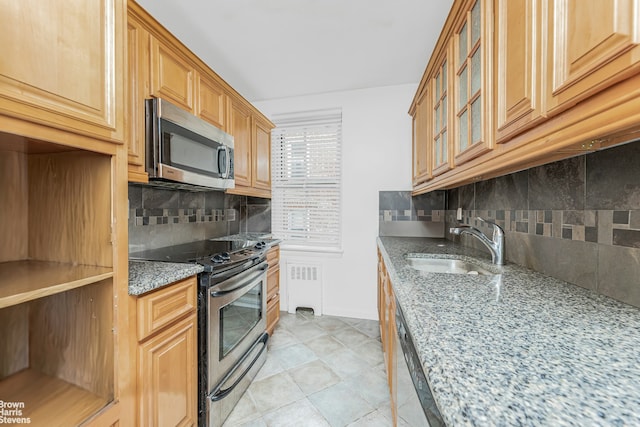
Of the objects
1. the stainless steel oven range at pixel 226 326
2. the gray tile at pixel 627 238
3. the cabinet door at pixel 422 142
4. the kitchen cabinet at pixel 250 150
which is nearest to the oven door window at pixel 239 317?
the stainless steel oven range at pixel 226 326

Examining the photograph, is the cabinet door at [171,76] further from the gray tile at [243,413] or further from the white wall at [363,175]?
the gray tile at [243,413]

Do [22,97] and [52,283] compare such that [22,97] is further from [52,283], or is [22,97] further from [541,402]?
[541,402]

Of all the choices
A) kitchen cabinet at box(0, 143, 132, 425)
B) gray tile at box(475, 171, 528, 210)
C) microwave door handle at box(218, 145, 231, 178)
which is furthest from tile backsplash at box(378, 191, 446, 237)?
→ kitchen cabinet at box(0, 143, 132, 425)

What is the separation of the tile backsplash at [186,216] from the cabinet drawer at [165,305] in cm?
75

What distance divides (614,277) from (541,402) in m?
0.73

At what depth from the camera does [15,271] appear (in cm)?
85

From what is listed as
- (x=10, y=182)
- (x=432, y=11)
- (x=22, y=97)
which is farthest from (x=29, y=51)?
(x=432, y=11)

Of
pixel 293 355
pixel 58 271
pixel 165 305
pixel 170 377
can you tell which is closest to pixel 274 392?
pixel 293 355

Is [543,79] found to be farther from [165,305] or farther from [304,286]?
[304,286]

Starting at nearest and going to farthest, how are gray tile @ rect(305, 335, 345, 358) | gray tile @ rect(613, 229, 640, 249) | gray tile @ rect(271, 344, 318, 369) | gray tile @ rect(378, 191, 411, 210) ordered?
1. gray tile @ rect(613, 229, 640, 249)
2. gray tile @ rect(271, 344, 318, 369)
3. gray tile @ rect(305, 335, 345, 358)
4. gray tile @ rect(378, 191, 411, 210)

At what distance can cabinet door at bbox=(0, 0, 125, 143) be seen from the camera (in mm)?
645

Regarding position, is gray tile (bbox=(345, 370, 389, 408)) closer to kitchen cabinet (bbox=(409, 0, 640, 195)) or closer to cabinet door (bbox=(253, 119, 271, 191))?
kitchen cabinet (bbox=(409, 0, 640, 195))

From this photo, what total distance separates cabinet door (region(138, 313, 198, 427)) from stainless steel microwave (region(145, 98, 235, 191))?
820 millimetres

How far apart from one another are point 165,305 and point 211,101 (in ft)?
4.90
